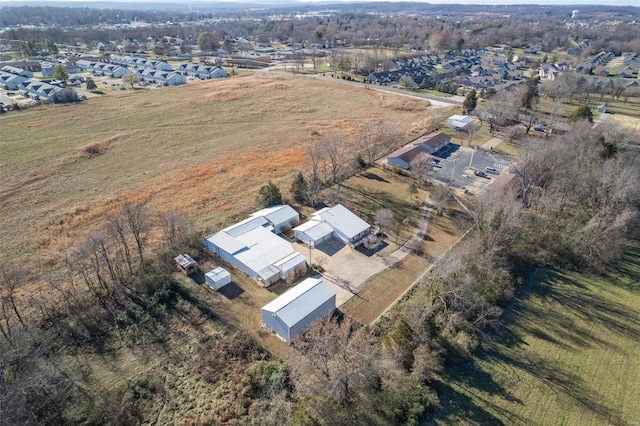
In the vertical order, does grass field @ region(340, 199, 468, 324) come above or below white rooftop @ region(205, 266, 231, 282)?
below

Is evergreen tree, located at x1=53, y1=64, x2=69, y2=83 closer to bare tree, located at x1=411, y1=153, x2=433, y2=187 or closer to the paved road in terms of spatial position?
the paved road

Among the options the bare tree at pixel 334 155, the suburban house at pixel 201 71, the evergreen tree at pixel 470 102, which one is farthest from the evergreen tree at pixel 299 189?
the suburban house at pixel 201 71

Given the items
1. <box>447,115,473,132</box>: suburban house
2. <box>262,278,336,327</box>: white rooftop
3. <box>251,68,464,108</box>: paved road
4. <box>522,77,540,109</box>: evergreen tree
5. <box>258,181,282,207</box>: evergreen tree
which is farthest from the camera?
<box>251,68,464,108</box>: paved road

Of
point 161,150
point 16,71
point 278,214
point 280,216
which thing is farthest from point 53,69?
point 280,216

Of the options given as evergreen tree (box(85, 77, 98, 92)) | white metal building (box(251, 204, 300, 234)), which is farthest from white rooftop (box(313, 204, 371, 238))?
evergreen tree (box(85, 77, 98, 92))

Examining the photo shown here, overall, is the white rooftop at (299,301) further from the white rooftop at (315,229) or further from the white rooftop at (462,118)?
the white rooftop at (462,118)

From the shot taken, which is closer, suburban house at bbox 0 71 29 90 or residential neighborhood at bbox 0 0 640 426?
residential neighborhood at bbox 0 0 640 426

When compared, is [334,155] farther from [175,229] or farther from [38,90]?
[38,90]
